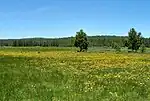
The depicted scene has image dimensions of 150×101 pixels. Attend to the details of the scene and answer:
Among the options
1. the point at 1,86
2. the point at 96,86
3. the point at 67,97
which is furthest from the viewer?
the point at 96,86

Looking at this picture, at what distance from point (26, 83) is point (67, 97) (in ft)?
13.8

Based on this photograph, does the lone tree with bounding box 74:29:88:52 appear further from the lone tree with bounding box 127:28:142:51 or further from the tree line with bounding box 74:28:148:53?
the lone tree with bounding box 127:28:142:51

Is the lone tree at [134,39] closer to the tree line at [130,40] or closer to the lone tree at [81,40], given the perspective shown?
the tree line at [130,40]

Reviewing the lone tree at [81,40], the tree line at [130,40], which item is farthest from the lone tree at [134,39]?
the lone tree at [81,40]

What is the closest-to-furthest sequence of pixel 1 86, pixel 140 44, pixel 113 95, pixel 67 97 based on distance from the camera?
pixel 67 97 < pixel 113 95 < pixel 1 86 < pixel 140 44

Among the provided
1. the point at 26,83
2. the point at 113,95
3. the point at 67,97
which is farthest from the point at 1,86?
the point at 113,95

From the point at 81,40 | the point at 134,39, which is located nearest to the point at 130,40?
the point at 134,39

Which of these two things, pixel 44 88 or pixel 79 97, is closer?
pixel 79 97

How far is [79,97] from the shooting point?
1416 centimetres

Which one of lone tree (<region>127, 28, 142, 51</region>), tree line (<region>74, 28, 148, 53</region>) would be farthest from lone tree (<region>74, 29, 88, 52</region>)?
lone tree (<region>127, 28, 142, 51</region>)

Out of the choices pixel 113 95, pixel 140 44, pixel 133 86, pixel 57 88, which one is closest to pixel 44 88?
pixel 57 88

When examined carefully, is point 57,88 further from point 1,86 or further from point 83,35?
point 83,35

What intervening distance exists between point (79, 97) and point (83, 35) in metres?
136

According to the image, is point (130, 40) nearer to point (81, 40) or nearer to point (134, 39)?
point (134, 39)
